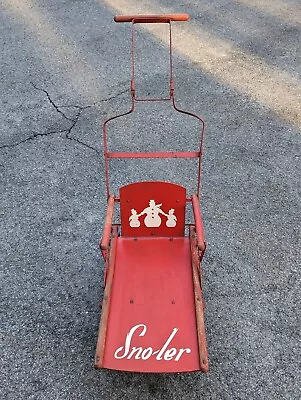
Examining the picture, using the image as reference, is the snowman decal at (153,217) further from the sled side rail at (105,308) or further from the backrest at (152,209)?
the sled side rail at (105,308)

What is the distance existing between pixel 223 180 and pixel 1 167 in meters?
2.00

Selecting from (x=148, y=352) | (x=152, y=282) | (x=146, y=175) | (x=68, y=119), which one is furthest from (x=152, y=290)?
(x=68, y=119)

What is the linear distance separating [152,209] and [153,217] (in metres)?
0.07

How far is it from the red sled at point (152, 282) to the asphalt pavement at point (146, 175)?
0.33m

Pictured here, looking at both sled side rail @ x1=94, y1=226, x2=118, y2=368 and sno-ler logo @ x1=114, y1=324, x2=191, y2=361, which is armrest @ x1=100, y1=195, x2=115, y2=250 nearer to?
sled side rail @ x1=94, y1=226, x2=118, y2=368

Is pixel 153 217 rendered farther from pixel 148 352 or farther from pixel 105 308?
pixel 148 352

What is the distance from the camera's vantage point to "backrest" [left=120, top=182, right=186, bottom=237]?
10.1 ft

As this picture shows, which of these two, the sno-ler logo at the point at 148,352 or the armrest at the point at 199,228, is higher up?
the armrest at the point at 199,228

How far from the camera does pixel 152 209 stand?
3143 millimetres

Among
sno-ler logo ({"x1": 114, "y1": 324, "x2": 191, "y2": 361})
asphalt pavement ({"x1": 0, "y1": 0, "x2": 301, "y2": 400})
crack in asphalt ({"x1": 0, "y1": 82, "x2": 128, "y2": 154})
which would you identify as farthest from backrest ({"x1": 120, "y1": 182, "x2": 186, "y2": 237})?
crack in asphalt ({"x1": 0, "y1": 82, "x2": 128, "y2": 154})

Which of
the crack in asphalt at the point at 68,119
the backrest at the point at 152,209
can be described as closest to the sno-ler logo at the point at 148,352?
the backrest at the point at 152,209

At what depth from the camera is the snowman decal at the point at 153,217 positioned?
10.3 feet

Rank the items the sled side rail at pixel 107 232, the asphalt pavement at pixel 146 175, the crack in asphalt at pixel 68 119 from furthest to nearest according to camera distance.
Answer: the crack in asphalt at pixel 68 119
the asphalt pavement at pixel 146 175
the sled side rail at pixel 107 232

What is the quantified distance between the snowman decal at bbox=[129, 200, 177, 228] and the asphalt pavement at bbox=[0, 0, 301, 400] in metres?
0.53
